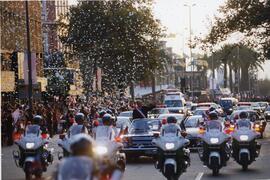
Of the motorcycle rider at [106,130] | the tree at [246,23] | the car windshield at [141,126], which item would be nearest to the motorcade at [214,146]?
the motorcycle rider at [106,130]

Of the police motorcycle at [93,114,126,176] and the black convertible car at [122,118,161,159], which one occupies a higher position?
the police motorcycle at [93,114,126,176]

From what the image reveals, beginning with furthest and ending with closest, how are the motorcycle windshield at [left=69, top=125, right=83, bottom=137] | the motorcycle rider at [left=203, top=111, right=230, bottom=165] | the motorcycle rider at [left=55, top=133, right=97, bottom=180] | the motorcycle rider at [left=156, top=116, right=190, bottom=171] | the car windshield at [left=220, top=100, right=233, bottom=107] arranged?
the car windshield at [left=220, top=100, right=233, bottom=107] → the motorcycle rider at [left=203, top=111, right=230, bottom=165] → the motorcycle windshield at [left=69, top=125, right=83, bottom=137] → the motorcycle rider at [left=156, top=116, right=190, bottom=171] → the motorcycle rider at [left=55, top=133, right=97, bottom=180]

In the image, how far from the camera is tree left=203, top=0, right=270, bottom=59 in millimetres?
43094

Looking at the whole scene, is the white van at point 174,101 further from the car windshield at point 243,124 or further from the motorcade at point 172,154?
the motorcade at point 172,154

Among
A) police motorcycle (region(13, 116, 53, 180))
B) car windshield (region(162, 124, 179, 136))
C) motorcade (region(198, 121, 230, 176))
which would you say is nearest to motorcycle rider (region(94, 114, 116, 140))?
car windshield (region(162, 124, 179, 136))

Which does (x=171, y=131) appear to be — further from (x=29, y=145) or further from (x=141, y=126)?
(x=141, y=126)

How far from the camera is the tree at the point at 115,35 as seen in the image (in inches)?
2955

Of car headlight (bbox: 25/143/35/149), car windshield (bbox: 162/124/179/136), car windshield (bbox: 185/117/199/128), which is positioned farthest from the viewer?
car windshield (bbox: 185/117/199/128)

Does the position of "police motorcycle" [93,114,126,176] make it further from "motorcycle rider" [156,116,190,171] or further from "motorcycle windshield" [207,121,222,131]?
"motorcycle windshield" [207,121,222,131]

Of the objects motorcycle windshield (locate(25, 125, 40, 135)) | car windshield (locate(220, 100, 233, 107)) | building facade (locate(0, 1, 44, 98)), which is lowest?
car windshield (locate(220, 100, 233, 107))

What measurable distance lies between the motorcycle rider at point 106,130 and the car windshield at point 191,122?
42.7ft

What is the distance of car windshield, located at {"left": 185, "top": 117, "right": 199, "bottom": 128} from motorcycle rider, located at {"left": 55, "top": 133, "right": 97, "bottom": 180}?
21925 mm

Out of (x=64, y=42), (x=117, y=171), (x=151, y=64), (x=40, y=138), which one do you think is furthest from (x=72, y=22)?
(x=117, y=171)

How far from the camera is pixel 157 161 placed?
1817cm
